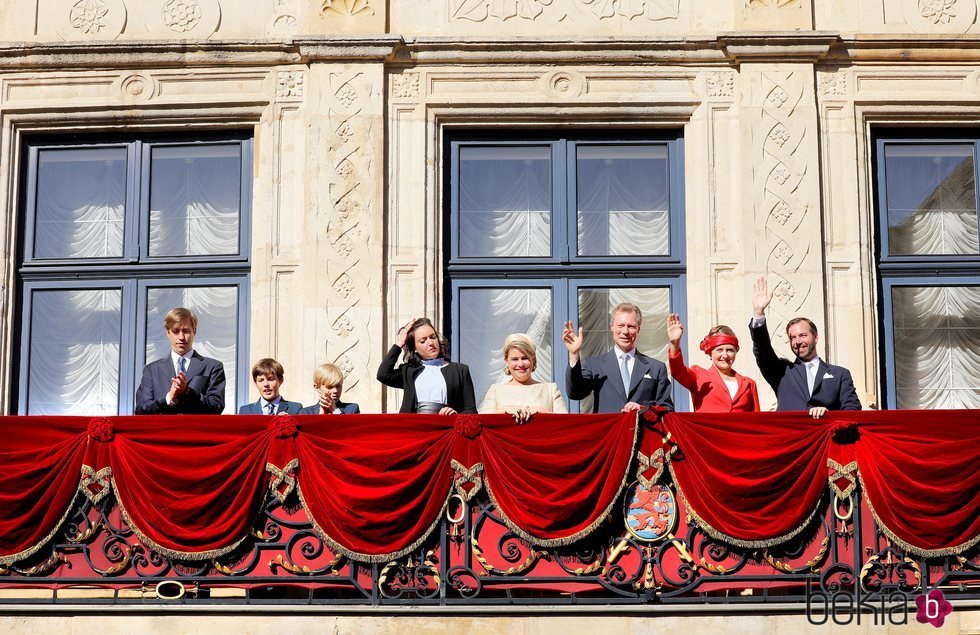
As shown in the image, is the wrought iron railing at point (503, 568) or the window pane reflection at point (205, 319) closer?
the wrought iron railing at point (503, 568)

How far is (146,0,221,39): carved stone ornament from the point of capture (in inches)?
510

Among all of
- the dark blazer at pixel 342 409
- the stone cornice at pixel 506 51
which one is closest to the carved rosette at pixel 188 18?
the stone cornice at pixel 506 51

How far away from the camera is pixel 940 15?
506 inches

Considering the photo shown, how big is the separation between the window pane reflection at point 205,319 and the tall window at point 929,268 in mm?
5568

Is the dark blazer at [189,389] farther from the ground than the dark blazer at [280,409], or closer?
farther from the ground

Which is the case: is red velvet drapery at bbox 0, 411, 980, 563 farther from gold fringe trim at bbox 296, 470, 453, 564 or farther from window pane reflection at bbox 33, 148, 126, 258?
window pane reflection at bbox 33, 148, 126, 258

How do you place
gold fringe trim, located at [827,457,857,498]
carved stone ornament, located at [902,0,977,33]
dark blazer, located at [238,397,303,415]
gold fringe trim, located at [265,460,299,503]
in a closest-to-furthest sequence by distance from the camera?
1. gold fringe trim, located at [827,457,857,498]
2. gold fringe trim, located at [265,460,299,503]
3. dark blazer, located at [238,397,303,415]
4. carved stone ornament, located at [902,0,977,33]

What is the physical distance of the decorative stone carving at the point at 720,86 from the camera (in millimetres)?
12680

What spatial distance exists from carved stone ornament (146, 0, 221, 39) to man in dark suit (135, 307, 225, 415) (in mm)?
3466

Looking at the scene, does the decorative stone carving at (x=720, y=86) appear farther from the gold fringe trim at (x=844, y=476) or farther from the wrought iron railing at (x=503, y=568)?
the wrought iron railing at (x=503, y=568)

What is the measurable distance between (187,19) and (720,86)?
4.69 m

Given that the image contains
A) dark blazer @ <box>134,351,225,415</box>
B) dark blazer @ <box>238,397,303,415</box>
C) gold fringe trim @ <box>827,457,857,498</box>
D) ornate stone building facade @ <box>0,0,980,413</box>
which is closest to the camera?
gold fringe trim @ <box>827,457,857,498</box>

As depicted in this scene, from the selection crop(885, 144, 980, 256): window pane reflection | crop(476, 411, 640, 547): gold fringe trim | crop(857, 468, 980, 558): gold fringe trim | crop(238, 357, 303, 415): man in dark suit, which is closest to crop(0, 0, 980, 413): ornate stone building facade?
crop(885, 144, 980, 256): window pane reflection

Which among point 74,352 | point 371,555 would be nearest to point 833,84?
point 371,555
